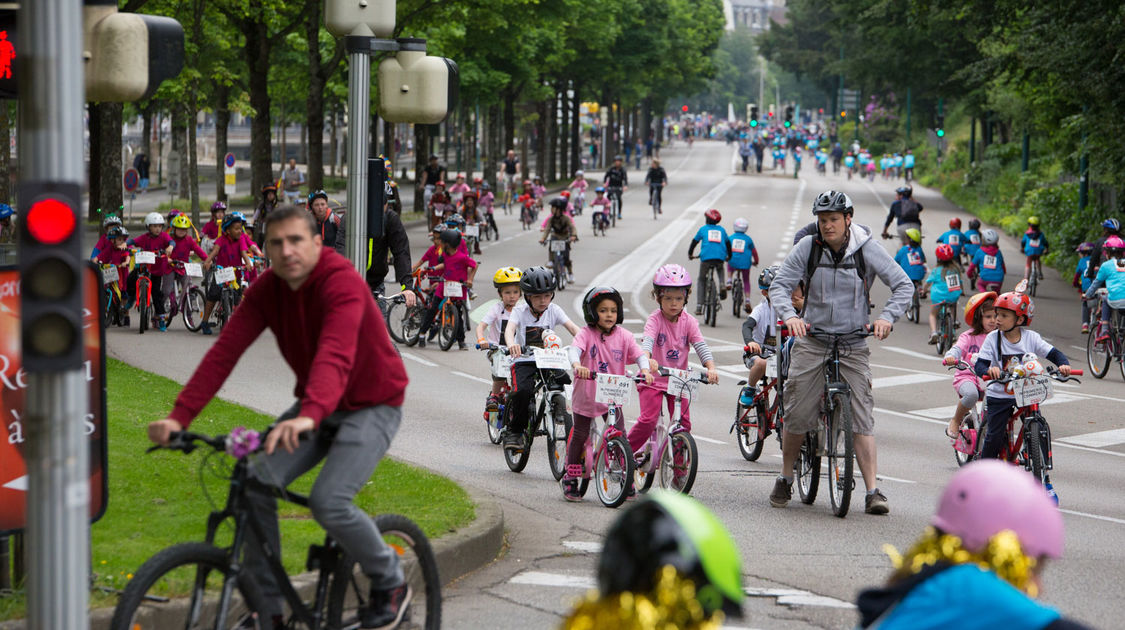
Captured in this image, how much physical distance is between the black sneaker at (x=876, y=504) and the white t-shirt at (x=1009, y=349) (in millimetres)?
1275

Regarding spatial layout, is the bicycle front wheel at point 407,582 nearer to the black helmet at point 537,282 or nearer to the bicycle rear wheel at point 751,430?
the black helmet at point 537,282

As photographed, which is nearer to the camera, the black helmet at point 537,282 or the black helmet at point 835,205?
the black helmet at point 835,205

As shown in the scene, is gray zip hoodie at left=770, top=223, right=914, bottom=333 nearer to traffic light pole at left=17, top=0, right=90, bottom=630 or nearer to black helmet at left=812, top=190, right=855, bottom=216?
black helmet at left=812, top=190, right=855, bottom=216

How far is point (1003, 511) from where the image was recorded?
3418mm

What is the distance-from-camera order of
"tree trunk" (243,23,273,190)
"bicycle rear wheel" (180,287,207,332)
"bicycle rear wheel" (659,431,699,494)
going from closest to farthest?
1. "bicycle rear wheel" (659,431,699,494)
2. "bicycle rear wheel" (180,287,207,332)
3. "tree trunk" (243,23,273,190)

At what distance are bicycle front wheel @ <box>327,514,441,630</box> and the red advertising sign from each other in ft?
4.35

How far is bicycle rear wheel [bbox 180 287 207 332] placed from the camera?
20922mm

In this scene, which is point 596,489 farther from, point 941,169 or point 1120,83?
point 941,169

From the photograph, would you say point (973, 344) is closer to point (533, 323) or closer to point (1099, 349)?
point (533, 323)

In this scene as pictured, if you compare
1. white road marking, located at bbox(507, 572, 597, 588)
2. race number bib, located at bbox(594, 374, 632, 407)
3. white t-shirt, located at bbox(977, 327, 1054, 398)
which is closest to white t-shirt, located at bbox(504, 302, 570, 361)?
race number bib, located at bbox(594, 374, 632, 407)

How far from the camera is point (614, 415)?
984 cm

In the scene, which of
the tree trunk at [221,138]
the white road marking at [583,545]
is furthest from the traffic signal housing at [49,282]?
the tree trunk at [221,138]

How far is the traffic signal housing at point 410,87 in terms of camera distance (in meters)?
9.05

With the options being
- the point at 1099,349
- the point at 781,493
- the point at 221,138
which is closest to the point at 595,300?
the point at 781,493
